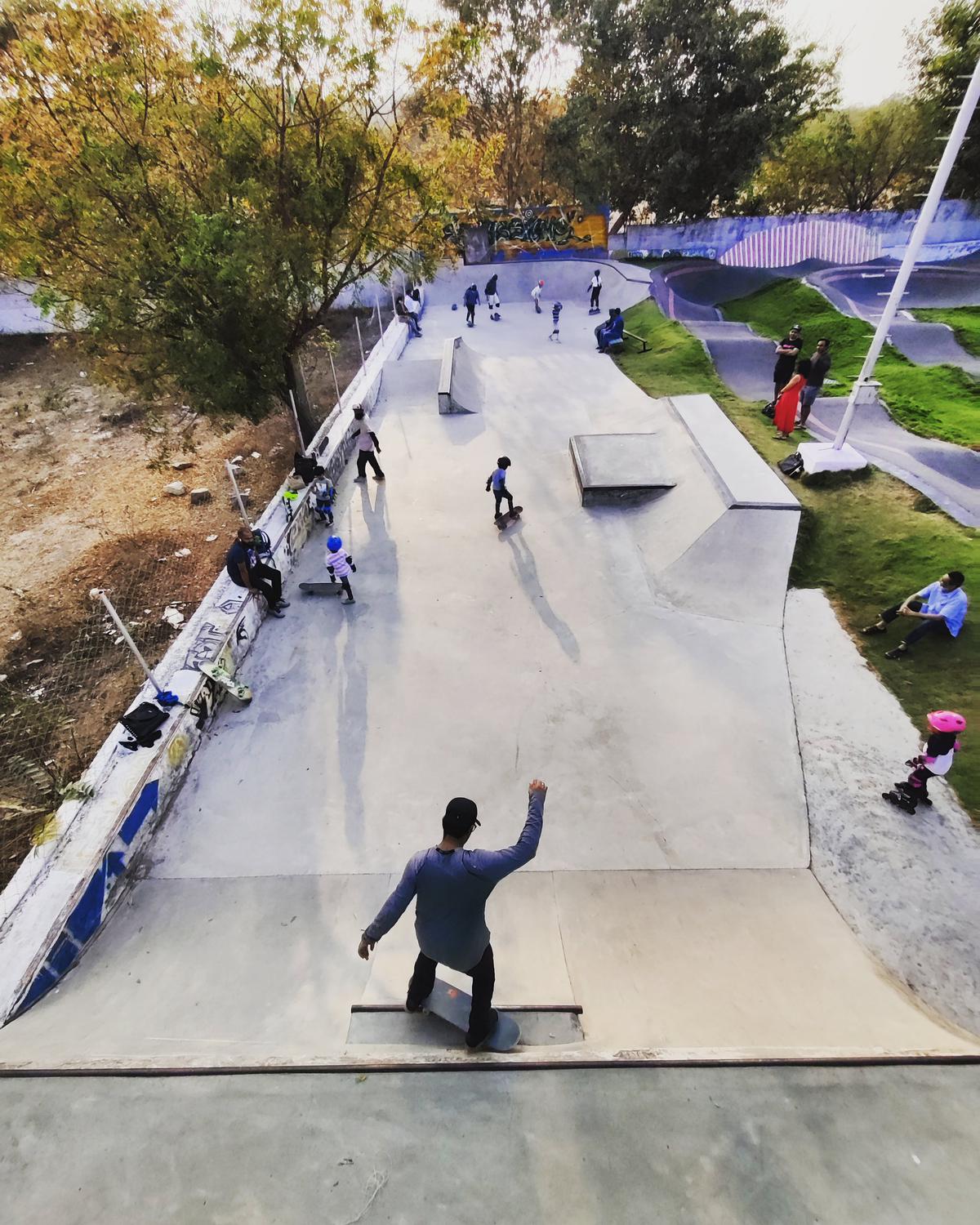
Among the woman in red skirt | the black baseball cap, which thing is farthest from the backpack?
the woman in red skirt

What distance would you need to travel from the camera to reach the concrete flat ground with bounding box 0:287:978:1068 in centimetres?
402

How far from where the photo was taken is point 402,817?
5695 millimetres

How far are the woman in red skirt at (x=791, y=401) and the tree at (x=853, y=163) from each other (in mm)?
25003

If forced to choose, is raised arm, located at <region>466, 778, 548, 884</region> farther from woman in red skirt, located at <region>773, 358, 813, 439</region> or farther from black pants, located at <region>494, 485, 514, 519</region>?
woman in red skirt, located at <region>773, 358, 813, 439</region>

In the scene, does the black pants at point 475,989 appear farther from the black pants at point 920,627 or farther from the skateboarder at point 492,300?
the skateboarder at point 492,300

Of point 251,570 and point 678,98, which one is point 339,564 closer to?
point 251,570

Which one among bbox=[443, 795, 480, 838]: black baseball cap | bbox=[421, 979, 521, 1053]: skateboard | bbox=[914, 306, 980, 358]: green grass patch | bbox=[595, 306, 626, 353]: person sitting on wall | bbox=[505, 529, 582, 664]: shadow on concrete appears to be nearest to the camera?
bbox=[443, 795, 480, 838]: black baseball cap

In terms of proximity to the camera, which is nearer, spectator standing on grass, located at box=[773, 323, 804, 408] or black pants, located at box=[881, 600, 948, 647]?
black pants, located at box=[881, 600, 948, 647]

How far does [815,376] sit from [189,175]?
458 inches

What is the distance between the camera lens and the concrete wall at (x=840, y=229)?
90.9 ft

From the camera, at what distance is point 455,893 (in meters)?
2.96

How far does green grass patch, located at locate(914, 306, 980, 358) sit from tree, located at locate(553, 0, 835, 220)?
13.6 meters

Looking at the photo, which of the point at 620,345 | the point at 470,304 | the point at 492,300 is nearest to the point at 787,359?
the point at 620,345

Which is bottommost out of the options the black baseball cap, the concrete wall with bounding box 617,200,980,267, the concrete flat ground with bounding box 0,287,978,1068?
the concrete flat ground with bounding box 0,287,978,1068
